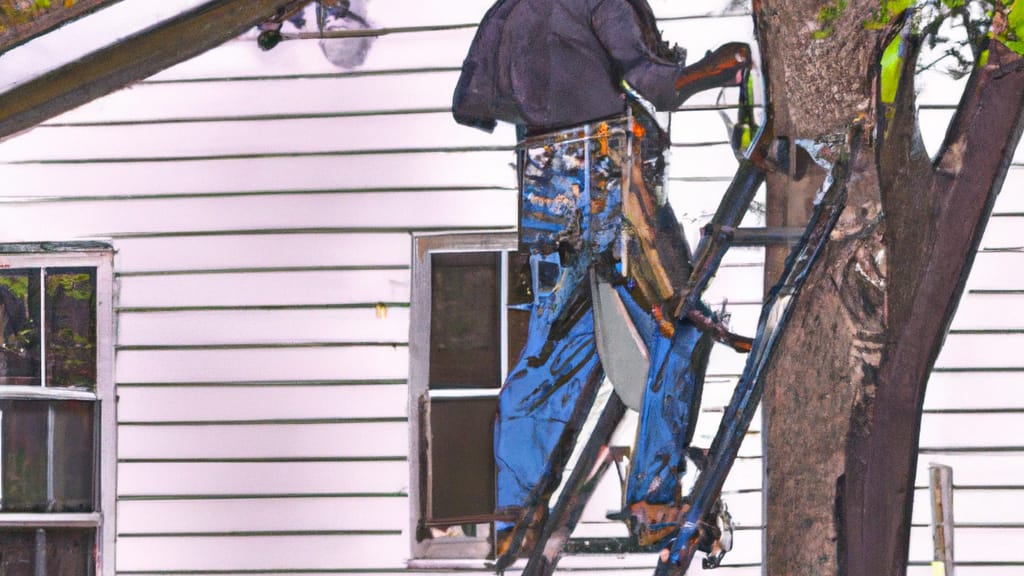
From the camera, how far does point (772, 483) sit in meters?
3.06

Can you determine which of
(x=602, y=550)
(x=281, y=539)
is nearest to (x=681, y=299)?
Answer: (x=602, y=550)

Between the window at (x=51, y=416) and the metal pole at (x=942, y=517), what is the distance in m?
3.04

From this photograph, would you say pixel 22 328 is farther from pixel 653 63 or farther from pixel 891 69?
pixel 891 69

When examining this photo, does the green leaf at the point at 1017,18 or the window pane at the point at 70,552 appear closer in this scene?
the green leaf at the point at 1017,18

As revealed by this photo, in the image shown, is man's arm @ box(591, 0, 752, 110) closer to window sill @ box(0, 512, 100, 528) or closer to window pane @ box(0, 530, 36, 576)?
window sill @ box(0, 512, 100, 528)

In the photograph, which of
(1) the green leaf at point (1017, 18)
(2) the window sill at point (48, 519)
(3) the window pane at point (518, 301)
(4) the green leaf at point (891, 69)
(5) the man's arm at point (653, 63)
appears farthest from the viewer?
(2) the window sill at point (48, 519)

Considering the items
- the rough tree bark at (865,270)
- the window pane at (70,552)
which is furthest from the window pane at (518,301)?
the window pane at (70,552)

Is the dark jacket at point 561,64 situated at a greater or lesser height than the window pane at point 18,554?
greater

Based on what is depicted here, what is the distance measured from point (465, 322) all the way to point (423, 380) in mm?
265

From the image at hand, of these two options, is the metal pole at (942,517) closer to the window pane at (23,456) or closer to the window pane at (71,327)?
the window pane at (71,327)

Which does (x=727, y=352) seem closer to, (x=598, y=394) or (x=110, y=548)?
(x=598, y=394)

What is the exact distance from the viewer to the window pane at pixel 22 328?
3.30 metres

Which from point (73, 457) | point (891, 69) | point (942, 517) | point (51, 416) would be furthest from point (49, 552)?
point (891, 69)

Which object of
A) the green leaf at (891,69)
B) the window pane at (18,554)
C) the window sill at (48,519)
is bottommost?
the window pane at (18,554)
